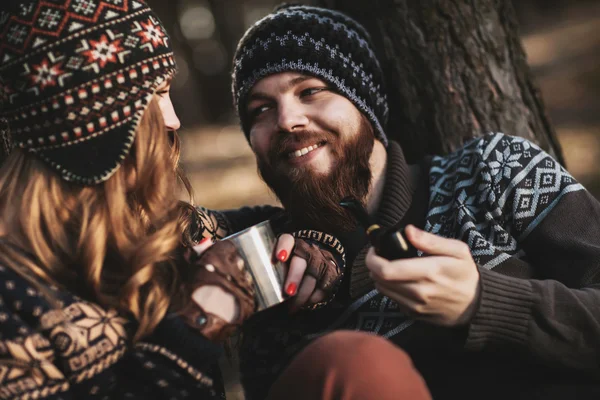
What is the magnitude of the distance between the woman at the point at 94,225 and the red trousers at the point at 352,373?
382 millimetres

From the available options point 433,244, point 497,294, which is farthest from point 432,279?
point 497,294

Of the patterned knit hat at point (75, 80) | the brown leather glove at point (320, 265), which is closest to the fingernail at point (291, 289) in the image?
the brown leather glove at point (320, 265)

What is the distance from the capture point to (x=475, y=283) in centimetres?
196

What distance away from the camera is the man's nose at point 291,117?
2.74 m

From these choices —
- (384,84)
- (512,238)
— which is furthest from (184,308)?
(384,84)

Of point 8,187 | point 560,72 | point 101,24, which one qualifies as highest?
point 101,24

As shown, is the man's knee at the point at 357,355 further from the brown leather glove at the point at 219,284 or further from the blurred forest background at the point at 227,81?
the blurred forest background at the point at 227,81

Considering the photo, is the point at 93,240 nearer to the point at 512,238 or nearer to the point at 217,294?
the point at 217,294

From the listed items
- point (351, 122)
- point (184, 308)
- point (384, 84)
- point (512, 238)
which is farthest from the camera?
point (384, 84)

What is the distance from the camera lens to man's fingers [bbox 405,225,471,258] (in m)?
1.80

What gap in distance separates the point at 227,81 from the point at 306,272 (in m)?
15.5

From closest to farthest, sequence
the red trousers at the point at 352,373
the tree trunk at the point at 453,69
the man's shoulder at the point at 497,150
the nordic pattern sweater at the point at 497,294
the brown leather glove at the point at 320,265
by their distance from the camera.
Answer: the red trousers at the point at 352,373, the nordic pattern sweater at the point at 497,294, the brown leather glove at the point at 320,265, the man's shoulder at the point at 497,150, the tree trunk at the point at 453,69

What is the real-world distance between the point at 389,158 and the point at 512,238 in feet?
2.68

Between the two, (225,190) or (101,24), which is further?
(225,190)
